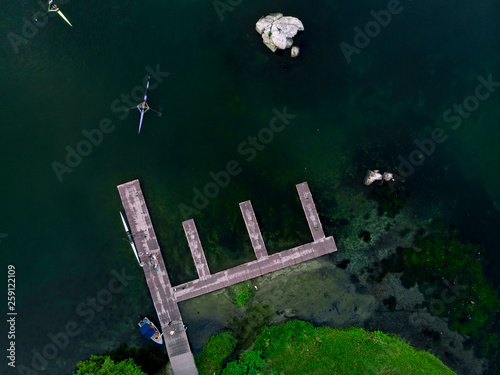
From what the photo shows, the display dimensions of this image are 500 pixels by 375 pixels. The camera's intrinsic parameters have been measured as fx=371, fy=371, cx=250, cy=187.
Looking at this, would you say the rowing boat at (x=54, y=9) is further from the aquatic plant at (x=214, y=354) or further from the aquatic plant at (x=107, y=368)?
the aquatic plant at (x=214, y=354)

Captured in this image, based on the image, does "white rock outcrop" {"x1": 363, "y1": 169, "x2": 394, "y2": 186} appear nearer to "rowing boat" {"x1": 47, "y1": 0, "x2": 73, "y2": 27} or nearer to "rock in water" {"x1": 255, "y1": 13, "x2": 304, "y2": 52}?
"rock in water" {"x1": 255, "y1": 13, "x2": 304, "y2": 52}

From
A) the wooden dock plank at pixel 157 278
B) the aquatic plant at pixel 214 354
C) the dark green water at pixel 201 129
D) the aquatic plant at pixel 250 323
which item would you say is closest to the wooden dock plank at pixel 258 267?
the dark green water at pixel 201 129

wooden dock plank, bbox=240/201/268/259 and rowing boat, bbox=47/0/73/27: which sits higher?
rowing boat, bbox=47/0/73/27

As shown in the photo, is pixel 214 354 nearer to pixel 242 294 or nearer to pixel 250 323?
pixel 250 323

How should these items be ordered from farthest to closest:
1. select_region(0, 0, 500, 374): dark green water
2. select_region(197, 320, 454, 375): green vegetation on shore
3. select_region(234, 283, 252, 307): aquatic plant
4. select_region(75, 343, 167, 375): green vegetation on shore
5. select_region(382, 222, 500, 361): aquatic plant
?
select_region(382, 222, 500, 361): aquatic plant < select_region(0, 0, 500, 374): dark green water < select_region(234, 283, 252, 307): aquatic plant < select_region(197, 320, 454, 375): green vegetation on shore < select_region(75, 343, 167, 375): green vegetation on shore

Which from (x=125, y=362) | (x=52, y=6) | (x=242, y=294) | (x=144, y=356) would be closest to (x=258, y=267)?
(x=242, y=294)

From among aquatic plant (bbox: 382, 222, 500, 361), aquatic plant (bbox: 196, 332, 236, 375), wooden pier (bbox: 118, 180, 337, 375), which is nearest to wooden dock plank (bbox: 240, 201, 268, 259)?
wooden pier (bbox: 118, 180, 337, 375)
